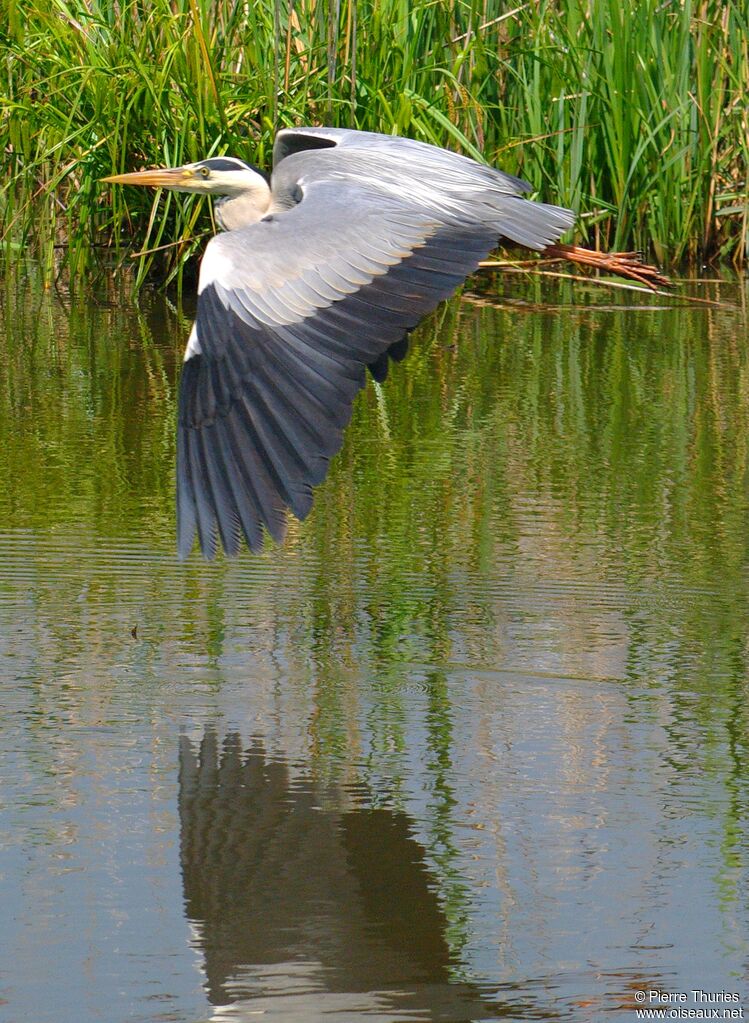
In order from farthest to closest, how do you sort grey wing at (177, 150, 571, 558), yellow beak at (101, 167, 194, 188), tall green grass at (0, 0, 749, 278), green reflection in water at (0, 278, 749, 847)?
1. tall green grass at (0, 0, 749, 278)
2. yellow beak at (101, 167, 194, 188)
3. green reflection in water at (0, 278, 749, 847)
4. grey wing at (177, 150, 571, 558)

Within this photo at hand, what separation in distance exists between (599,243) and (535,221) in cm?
378

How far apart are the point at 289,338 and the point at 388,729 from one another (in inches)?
38.4

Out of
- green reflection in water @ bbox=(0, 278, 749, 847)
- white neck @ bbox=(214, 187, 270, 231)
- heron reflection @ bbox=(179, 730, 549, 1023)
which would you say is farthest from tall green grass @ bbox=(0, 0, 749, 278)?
heron reflection @ bbox=(179, 730, 549, 1023)

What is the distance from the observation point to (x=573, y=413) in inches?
244

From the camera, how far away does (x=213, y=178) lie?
5.61 meters

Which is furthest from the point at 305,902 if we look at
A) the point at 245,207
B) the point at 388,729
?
the point at 245,207

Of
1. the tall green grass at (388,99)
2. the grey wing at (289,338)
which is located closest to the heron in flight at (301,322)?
the grey wing at (289,338)

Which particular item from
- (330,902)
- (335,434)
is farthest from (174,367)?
(330,902)

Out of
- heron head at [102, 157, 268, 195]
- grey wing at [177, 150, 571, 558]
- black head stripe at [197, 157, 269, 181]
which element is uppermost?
black head stripe at [197, 157, 269, 181]

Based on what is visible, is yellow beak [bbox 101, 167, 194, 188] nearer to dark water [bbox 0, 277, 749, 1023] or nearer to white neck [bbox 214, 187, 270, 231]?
white neck [bbox 214, 187, 270, 231]

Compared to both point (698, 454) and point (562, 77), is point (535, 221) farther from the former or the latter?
point (562, 77)

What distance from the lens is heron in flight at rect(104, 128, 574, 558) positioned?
3561mm

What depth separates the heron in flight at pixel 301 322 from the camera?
3561mm

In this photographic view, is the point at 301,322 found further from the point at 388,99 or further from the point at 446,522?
the point at 388,99
